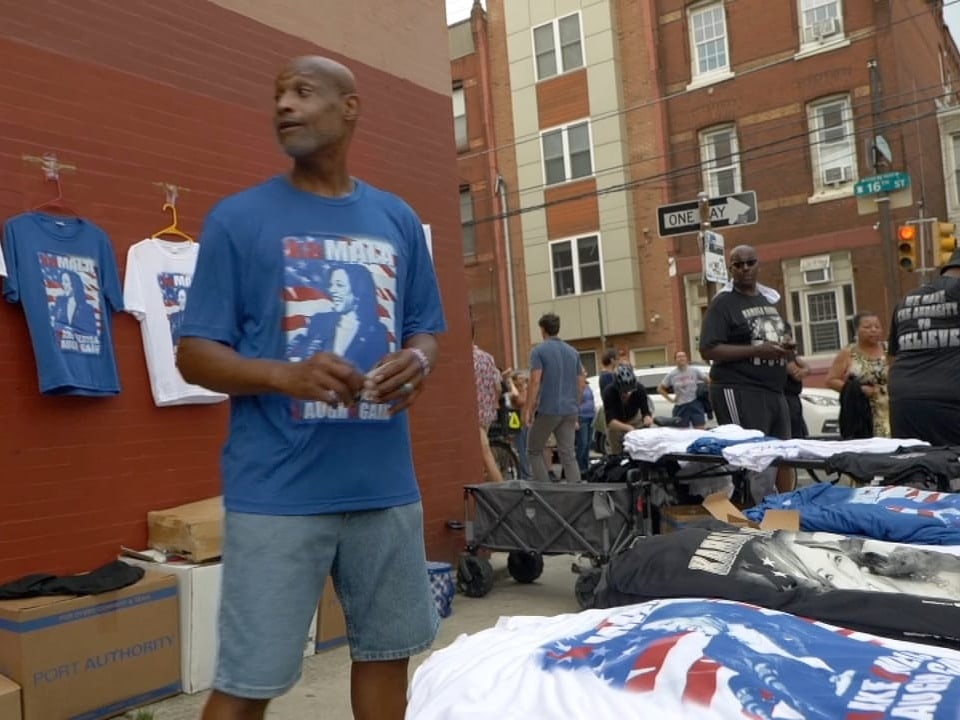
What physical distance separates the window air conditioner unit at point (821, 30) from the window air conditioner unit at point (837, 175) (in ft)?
9.71

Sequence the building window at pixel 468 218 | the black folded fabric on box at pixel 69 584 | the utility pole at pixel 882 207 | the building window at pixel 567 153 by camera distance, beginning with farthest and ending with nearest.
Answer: the building window at pixel 468 218 < the building window at pixel 567 153 < the utility pole at pixel 882 207 < the black folded fabric on box at pixel 69 584

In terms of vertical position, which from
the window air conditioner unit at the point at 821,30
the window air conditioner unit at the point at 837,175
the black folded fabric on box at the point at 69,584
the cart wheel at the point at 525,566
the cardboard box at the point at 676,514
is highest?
the window air conditioner unit at the point at 821,30

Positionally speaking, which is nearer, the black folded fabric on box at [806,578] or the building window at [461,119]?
the black folded fabric on box at [806,578]

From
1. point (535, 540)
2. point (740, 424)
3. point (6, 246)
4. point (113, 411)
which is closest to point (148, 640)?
point (113, 411)

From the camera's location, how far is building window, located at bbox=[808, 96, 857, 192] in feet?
68.4

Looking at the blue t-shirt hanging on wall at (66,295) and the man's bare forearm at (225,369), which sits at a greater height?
the blue t-shirt hanging on wall at (66,295)

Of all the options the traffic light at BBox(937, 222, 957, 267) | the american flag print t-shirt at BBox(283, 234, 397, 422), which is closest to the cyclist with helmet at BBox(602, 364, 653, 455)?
the traffic light at BBox(937, 222, 957, 267)

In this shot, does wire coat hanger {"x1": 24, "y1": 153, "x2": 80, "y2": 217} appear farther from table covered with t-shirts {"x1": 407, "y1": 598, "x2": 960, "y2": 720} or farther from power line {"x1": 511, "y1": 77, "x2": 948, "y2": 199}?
power line {"x1": 511, "y1": 77, "x2": 948, "y2": 199}

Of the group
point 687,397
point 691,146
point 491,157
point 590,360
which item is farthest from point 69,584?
point 491,157

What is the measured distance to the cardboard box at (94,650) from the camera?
3445mm

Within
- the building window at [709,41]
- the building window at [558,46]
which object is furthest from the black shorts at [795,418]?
the building window at [558,46]

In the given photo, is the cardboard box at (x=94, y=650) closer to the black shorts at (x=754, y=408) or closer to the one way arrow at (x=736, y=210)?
the black shorts at (x=754, y=408)

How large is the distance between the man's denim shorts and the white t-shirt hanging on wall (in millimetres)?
2652

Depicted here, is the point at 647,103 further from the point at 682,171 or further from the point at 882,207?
the point at 882,207
